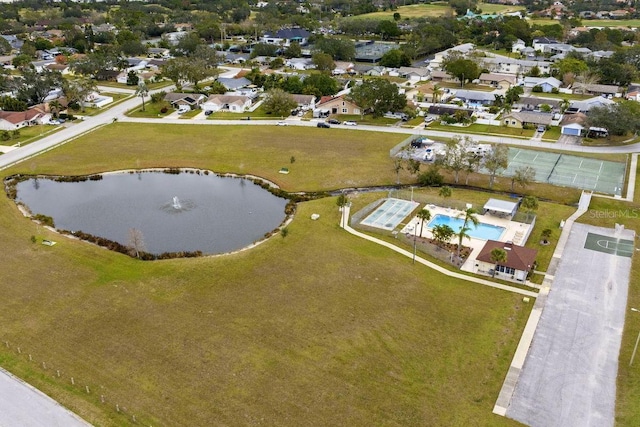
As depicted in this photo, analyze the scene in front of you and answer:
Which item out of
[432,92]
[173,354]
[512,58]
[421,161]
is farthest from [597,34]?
[173,354]

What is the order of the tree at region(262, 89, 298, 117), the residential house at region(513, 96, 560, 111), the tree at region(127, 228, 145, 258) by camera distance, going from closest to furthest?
the tree at region(127, 228, 145, 258)
the tree at region(262, 89, 298, 117)
the residential house at region(513, 96, 560, 111)

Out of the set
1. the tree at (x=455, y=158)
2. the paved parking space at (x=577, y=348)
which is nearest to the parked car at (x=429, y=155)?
the tree at (x=455, y=158)

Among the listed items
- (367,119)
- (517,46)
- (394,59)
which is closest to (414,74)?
(394,59)

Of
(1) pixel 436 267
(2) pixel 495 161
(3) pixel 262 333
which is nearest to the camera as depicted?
(3) pixel 262 333

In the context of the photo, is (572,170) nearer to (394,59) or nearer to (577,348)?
(577,348)

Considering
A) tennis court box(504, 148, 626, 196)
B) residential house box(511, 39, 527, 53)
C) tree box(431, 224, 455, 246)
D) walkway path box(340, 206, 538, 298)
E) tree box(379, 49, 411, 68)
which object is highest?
residential house box(511, 39, 527, 53)

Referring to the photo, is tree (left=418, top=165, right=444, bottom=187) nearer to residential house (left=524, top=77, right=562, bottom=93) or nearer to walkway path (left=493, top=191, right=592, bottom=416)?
walkway path (left=493, top=191, right=592, bottom=416)

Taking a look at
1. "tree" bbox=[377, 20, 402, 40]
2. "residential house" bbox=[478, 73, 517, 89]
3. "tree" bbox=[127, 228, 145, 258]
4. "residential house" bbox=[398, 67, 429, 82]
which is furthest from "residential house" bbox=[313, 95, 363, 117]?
"tree" bbox=[377, 20, 402, 40]
